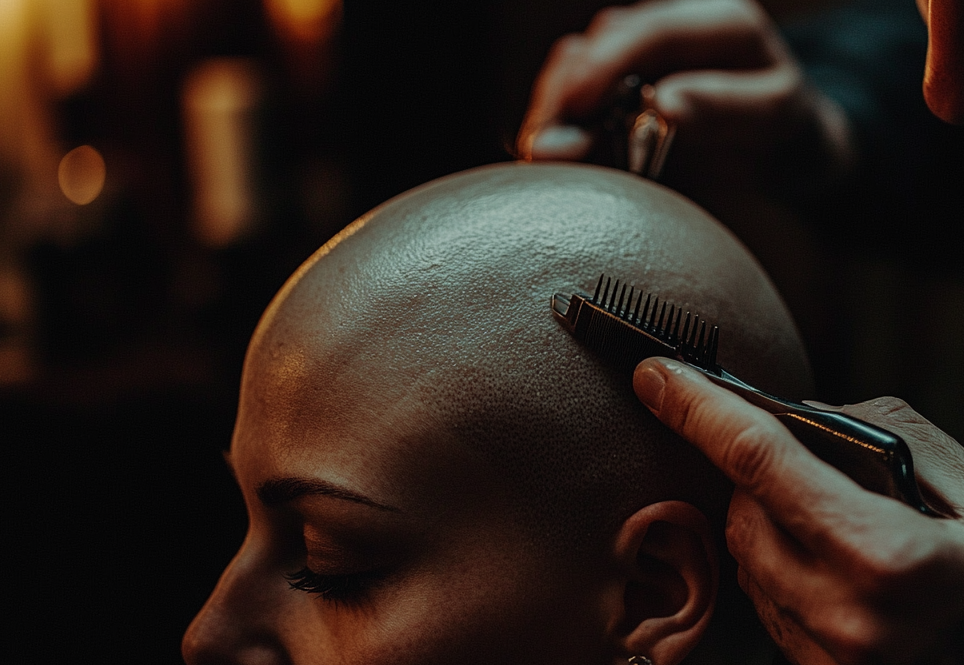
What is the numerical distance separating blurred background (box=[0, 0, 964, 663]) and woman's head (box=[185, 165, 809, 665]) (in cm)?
58

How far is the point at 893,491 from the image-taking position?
2.10ft

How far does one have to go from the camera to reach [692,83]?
4.47 ft

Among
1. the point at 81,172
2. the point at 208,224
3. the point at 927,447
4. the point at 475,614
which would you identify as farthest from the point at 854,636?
the point at 81,172

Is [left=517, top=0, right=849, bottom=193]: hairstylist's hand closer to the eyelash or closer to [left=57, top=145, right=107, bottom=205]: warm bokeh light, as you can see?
the eyelash

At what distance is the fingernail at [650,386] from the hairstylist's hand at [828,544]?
10mm

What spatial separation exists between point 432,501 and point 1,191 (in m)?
3.49

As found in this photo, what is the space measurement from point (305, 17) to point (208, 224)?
3.08 ft

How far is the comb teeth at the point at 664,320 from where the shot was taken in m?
0.77

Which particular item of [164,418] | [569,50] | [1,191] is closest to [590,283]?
[569,50]

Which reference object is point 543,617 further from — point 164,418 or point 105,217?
point 105,217

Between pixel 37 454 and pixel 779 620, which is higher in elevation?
pixel 779 620

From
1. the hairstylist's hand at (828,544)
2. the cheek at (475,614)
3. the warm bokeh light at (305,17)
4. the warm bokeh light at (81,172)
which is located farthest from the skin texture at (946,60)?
the warm bokeh light at (81,172)

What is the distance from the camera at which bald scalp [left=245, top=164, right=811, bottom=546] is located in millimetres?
796

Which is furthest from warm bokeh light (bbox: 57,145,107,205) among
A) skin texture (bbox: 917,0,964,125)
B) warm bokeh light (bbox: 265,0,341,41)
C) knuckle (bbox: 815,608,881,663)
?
knuckle (bbox: 815,608,881,663)
